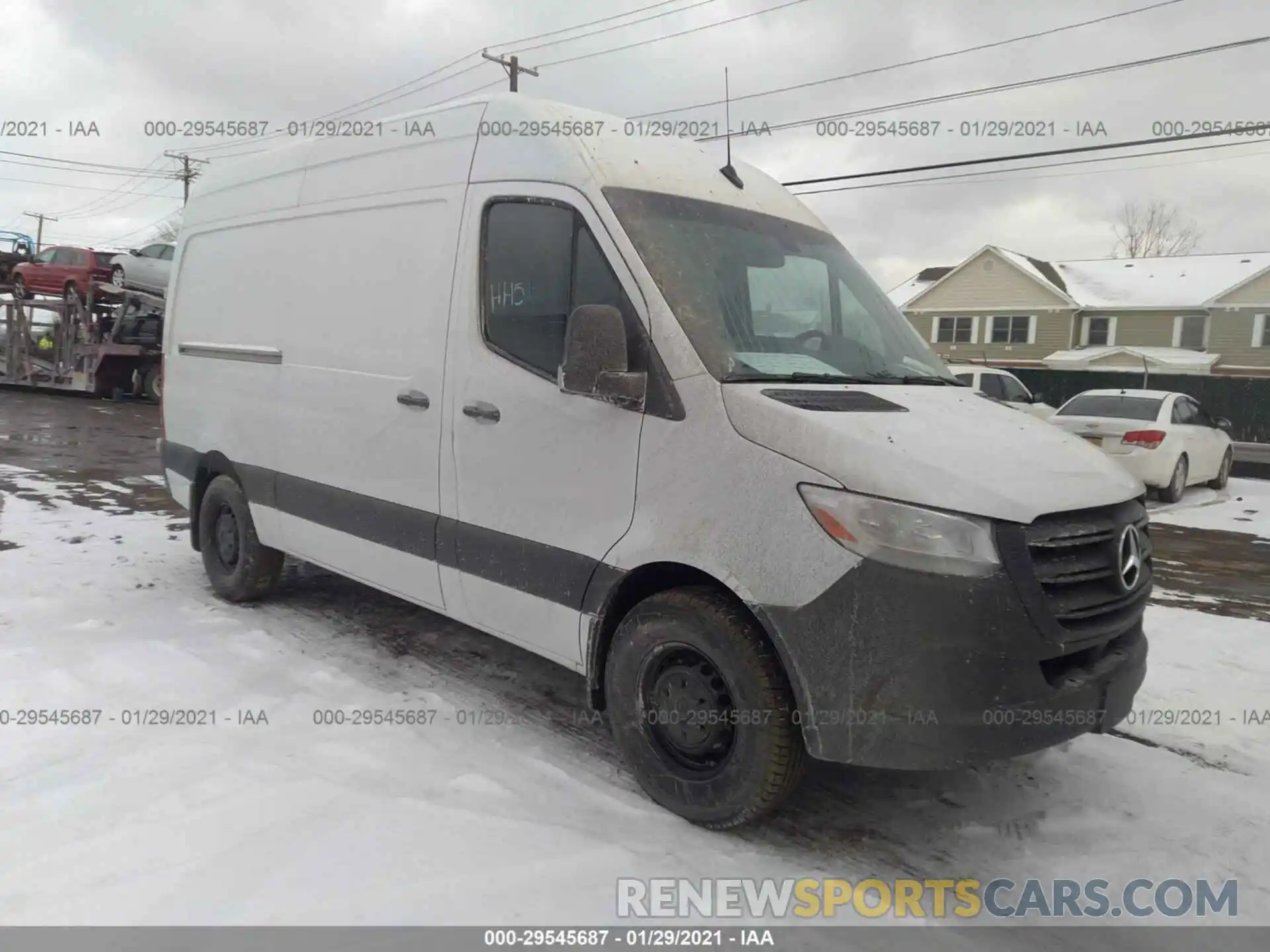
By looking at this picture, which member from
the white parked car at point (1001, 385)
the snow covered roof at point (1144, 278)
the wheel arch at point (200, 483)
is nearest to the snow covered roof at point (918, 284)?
the snow covered roof at point (1144, 278)

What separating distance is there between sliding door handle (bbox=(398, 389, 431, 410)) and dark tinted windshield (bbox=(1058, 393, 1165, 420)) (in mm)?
10378

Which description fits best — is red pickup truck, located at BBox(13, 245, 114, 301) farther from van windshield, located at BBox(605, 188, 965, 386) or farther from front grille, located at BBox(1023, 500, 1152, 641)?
front grille, located at BBox(1023, 500, 1152, 641)

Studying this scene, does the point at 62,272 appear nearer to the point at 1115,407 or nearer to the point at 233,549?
the point at 233,549

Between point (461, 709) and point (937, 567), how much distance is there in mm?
2473

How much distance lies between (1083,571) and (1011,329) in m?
38.5

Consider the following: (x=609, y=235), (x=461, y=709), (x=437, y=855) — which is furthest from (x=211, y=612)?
(x=609, y=235)

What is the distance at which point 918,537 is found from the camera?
108 inches

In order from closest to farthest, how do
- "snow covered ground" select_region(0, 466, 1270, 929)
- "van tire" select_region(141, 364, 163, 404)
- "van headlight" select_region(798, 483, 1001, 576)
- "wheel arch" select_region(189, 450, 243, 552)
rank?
1. "van headlight" select_region(798, 483, 1001, 576)
2. "snow covered ground" select_region(0, 466, 1270, 929)
3. "wheel arch" select_region(189, 450, 243, 552)
4. "van tire" select_region(141, 364, 163, 404)

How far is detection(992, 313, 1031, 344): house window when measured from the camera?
3784cm

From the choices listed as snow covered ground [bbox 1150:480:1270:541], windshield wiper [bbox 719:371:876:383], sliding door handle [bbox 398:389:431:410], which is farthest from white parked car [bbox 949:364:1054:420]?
sliding door handle [bbox 398:389:431:410]

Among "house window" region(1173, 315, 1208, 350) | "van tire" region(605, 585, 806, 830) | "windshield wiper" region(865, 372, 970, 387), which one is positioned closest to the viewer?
"van tire" region(605, 585, 806, 830)

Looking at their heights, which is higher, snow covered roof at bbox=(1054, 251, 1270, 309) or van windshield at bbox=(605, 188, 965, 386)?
snow covered roof at bbox=(1054, 251, 1270, 309)

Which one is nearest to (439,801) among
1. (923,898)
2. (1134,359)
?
(923,898)

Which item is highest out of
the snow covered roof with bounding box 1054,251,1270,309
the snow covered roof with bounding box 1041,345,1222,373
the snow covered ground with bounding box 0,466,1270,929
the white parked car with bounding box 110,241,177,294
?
the snow covered roof with bounding box 1054,251,1270,309
